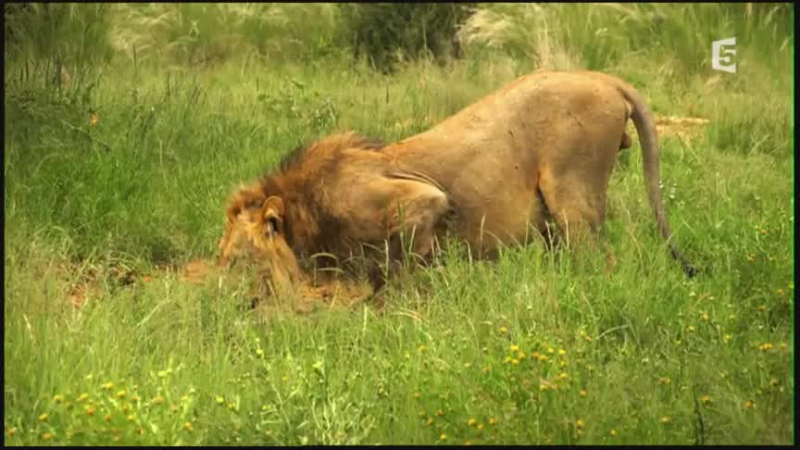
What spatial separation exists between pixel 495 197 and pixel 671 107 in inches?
A: 172

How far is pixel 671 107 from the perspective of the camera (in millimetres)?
10672

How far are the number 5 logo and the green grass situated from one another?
2453 millimetres

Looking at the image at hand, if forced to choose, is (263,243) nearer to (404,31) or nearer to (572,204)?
(572,204)

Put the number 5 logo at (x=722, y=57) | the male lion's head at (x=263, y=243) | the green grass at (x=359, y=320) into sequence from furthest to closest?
the number 5 logo at (x=722, y=57) → the male lion's head at (x=263, y=243) → the green grass at (x=359, y=320)

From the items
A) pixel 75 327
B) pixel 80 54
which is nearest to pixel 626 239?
pixel 75 327

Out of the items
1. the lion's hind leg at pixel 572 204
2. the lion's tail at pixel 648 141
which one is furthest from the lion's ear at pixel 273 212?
the lion's tail at pixel 648 141

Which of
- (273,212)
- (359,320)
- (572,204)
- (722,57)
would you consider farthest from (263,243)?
(722,57)

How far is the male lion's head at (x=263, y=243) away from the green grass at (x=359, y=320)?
270 millimetres

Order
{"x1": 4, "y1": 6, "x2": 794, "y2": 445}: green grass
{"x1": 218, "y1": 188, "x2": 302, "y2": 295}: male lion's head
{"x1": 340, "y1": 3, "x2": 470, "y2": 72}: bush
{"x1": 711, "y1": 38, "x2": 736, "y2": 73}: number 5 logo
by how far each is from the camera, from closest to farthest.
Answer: {"x1": 4, "y1": 6, "x2": 794, "y2": 445}: green grass, {"x1": 218, "y1": 188, "x2": 302, "y2": 295}: male lion's head, {"x1": 711, "y1": 38, "x2": 736, "y2": 73}: number 5 logo, {"x1": 340, "y1": 3, "x2": 470, "y2": 72}: bush

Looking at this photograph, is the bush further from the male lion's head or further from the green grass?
the male lion's head

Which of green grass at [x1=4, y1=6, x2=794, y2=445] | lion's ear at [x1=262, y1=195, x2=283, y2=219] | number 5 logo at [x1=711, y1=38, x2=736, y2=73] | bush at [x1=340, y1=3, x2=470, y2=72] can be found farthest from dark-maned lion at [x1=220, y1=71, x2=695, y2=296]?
bush at [x1=340, y1=3, x2=470, y2=72]

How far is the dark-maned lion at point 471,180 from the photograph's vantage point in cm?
659

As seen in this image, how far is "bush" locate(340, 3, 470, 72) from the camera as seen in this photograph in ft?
41.5

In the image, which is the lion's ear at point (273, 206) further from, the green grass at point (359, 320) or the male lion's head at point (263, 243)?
the green grass at point (359, 320)
